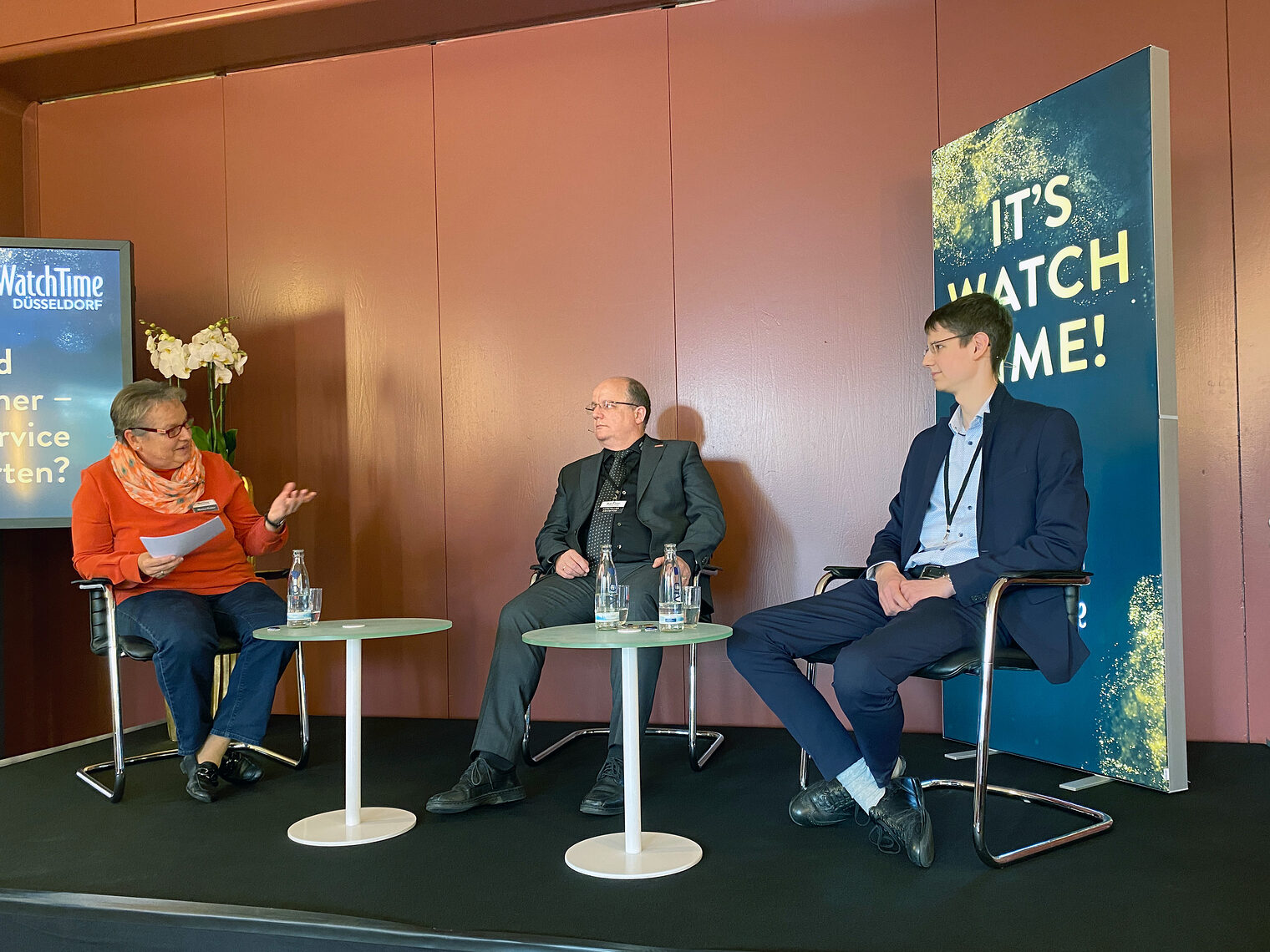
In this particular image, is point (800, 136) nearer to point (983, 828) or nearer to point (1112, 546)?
point (1112, 546)

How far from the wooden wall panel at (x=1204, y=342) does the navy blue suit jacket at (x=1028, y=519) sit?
123 centimetres

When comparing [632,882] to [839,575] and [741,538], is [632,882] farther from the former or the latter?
[741,538]

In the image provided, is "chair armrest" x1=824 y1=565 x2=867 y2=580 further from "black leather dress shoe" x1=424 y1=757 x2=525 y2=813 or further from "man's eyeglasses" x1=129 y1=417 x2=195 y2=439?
"man's eyeglasses" x1=129 y1=417 x2=195 y2=439

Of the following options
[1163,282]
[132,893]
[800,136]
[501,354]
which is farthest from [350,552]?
[1163,282]

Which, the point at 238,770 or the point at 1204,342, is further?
the point at 1204,342

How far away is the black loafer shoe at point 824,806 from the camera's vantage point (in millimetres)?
2598

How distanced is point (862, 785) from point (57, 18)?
4584 millimetres

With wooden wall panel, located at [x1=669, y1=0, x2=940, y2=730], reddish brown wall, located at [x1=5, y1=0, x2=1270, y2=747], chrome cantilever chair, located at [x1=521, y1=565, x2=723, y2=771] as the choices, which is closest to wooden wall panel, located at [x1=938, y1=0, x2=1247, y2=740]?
reddish brown wall, located at [x1=5, y1=0, x2=1270, y2=747]

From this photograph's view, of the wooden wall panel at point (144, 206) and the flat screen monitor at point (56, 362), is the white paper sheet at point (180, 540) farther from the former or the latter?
the wooden wall panel at point (144, 206)

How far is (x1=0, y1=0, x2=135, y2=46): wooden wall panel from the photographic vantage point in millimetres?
4281

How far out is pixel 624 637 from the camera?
7.38 feet

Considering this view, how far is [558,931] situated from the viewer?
1.92 metres

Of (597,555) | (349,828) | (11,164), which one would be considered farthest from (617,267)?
(11,164)

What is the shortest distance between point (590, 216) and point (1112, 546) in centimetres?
243
